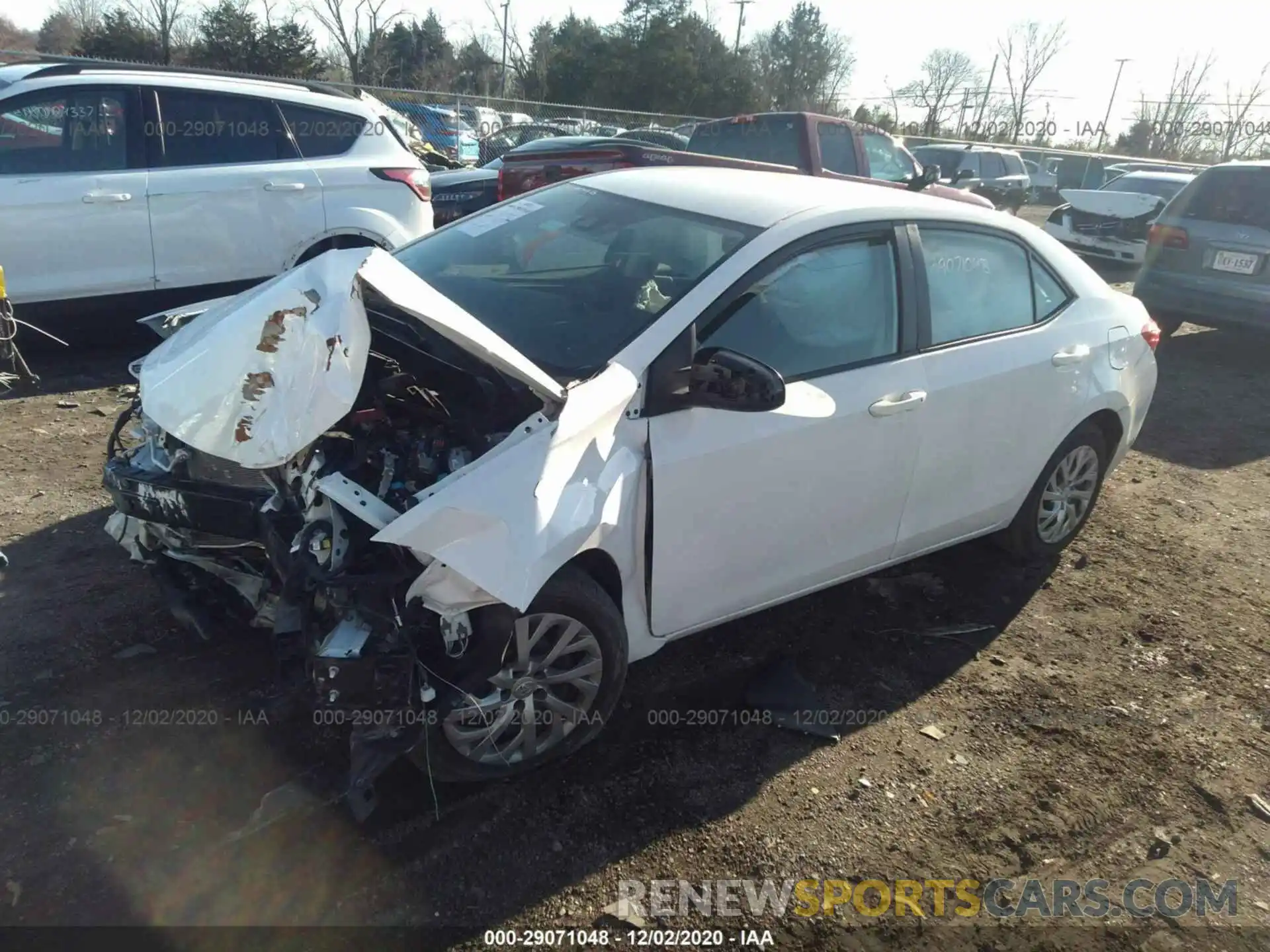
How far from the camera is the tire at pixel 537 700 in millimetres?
2734

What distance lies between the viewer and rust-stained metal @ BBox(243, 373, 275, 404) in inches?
105

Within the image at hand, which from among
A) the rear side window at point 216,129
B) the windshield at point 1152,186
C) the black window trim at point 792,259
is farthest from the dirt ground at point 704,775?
the windshield at point 1152,186

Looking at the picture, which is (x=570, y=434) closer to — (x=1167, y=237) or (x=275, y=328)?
(x=275, y=328)

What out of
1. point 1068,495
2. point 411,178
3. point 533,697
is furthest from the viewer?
point 411,178

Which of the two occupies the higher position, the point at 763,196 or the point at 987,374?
the point at 763,196

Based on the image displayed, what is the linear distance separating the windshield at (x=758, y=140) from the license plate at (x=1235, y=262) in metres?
3.95

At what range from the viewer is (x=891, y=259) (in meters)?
3.64

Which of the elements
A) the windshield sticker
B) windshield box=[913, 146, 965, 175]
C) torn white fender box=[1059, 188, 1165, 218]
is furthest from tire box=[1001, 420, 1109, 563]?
windshield box=[913, 146, 965, 175]

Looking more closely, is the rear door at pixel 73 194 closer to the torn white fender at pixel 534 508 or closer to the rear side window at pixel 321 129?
the rear side window at pixel 321 129

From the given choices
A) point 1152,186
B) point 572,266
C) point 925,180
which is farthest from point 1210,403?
point 1152,186

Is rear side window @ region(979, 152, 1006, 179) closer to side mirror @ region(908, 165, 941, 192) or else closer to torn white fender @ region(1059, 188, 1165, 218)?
torn white fender @ region(1059, 188, 1165, 218)

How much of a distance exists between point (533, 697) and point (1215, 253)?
8371mm

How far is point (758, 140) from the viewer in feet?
33.2

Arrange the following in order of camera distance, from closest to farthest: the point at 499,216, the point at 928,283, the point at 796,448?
1. the point at 796,448
2. the point at 928,283
3. the point at 499,216
